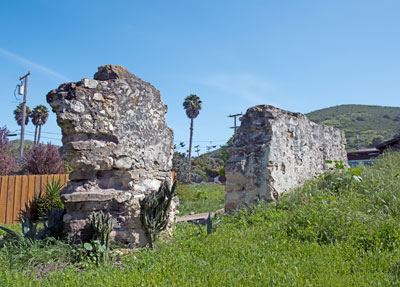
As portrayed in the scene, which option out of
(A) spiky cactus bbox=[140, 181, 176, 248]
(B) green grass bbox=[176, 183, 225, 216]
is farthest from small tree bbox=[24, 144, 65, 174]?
(A) spiky cactus bbox=[140, 181, 176, 248]

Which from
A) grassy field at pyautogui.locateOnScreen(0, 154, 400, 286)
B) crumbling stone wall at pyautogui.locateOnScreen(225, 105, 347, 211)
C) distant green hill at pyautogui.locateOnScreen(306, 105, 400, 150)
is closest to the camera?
grassy field at pyautogui.locateOnScreen(0, 154, 400, 286)

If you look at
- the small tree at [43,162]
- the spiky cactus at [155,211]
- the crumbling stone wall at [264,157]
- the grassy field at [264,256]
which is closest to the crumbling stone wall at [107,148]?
the spiky cactus at [155,211]

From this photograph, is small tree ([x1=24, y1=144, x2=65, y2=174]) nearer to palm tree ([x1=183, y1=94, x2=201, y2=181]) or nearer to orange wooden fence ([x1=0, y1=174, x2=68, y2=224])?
orange wooden fence ([x1=0, y1=174, x2=68, y2=224])

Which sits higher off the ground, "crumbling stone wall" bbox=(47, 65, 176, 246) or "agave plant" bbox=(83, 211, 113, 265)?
"crumbling stone wall" bbox=(47, 65, 176, 246)

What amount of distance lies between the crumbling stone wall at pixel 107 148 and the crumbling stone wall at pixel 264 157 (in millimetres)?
3453

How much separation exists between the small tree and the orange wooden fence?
2265 mm

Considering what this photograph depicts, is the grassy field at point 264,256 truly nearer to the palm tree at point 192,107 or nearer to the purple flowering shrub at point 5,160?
the purple flowering shrub at point 5,160

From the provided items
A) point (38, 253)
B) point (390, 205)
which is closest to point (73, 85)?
point (38, 253)

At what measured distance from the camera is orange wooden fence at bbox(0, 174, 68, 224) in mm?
10680

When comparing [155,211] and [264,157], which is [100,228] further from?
[264,157]

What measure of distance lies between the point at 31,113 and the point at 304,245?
38.6 m

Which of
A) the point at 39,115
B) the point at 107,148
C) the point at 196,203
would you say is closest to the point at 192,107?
the point at 39,115

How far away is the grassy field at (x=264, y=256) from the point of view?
12.2 ft

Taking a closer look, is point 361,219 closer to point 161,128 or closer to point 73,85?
point 161,128
